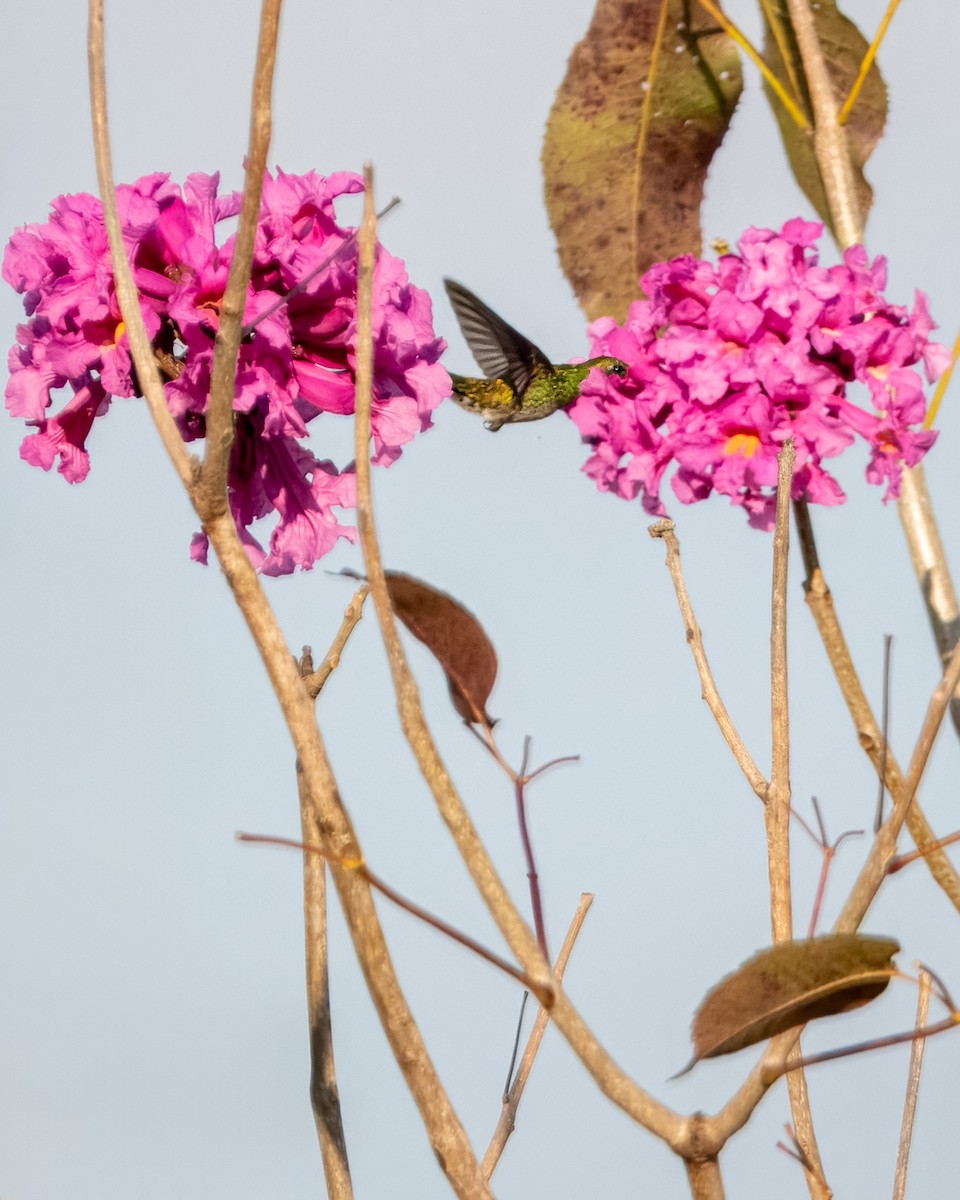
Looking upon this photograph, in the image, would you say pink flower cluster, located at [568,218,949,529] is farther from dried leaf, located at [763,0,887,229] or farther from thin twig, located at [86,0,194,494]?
thin twig, located at [86,0,194,494]

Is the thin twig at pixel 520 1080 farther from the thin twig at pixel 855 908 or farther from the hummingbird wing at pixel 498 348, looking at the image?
the hummingbird wing at pixel 498 348

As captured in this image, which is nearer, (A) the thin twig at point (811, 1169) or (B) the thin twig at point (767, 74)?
(A) the thin twig at point (811, 1169)

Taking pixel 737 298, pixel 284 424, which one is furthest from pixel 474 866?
pixel 737 298

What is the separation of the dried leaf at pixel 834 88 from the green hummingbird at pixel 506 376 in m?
1.12

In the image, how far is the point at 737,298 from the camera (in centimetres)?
165

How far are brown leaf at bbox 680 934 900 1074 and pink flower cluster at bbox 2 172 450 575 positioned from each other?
631 mm

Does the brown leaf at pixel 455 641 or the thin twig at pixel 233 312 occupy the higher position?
the thin twig at pixel 233 312

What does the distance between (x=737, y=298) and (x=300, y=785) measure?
0.77 m

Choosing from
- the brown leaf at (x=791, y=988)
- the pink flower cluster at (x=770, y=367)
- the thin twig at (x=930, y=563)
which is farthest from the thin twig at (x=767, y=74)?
the brown leaf at (x=791, y=988)

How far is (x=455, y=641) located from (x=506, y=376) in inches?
90.9

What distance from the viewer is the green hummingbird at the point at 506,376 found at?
3223 mm

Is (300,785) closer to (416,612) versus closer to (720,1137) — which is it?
(416,612)

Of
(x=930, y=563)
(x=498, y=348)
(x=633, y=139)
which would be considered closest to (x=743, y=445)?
(x=930, y=563)

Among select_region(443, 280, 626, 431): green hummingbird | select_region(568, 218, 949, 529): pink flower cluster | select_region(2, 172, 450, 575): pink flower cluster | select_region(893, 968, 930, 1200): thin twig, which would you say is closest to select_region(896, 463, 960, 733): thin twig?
select_region(568, 218, 949, 529): pink flower cluster
